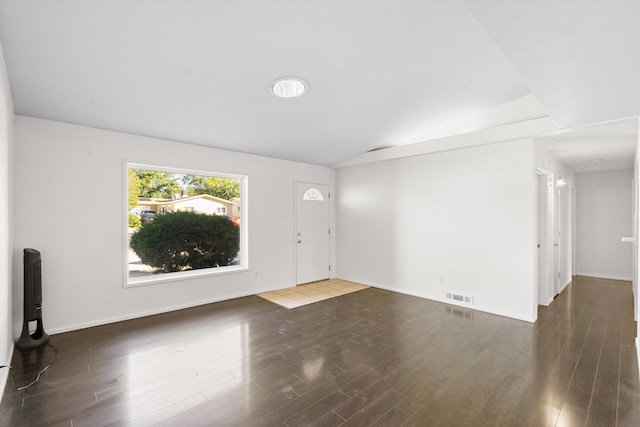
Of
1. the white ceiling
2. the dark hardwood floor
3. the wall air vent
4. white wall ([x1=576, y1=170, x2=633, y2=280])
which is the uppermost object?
the white ceiling

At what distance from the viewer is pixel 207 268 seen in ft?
16.3

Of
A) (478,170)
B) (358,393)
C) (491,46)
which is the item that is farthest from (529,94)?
(358,393)

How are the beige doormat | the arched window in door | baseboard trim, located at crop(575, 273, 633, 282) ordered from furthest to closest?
baseboard trim, located at crop(575, 273, 633, 282), the arched window in door, the beige doormat

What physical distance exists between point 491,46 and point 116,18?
9.68 ft

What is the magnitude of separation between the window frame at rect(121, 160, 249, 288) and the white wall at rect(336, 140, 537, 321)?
7.10 ft

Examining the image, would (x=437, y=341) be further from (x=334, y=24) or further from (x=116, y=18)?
(x=116, y=18)

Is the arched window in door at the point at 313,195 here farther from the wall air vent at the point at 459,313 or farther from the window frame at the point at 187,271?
the wall air vent at the point at 459,313

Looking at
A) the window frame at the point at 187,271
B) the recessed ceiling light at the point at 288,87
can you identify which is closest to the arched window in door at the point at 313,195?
the window frame at the point at 187,271

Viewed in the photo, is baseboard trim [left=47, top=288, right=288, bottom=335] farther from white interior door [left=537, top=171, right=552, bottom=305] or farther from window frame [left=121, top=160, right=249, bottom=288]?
white interior door [left=537, top=171, right=552, bottom=305]

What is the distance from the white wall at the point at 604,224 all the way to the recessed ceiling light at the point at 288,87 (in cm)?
695

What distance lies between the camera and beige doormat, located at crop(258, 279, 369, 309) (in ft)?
15.6

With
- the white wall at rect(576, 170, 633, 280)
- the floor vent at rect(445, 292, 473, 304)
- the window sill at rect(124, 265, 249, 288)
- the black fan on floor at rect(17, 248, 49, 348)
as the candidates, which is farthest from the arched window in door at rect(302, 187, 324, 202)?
the white wall at rect(576, 170, 633, 280)

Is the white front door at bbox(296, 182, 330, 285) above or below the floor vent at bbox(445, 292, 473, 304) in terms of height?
above

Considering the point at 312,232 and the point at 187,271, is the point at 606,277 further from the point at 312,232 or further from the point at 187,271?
the point at 187,271
